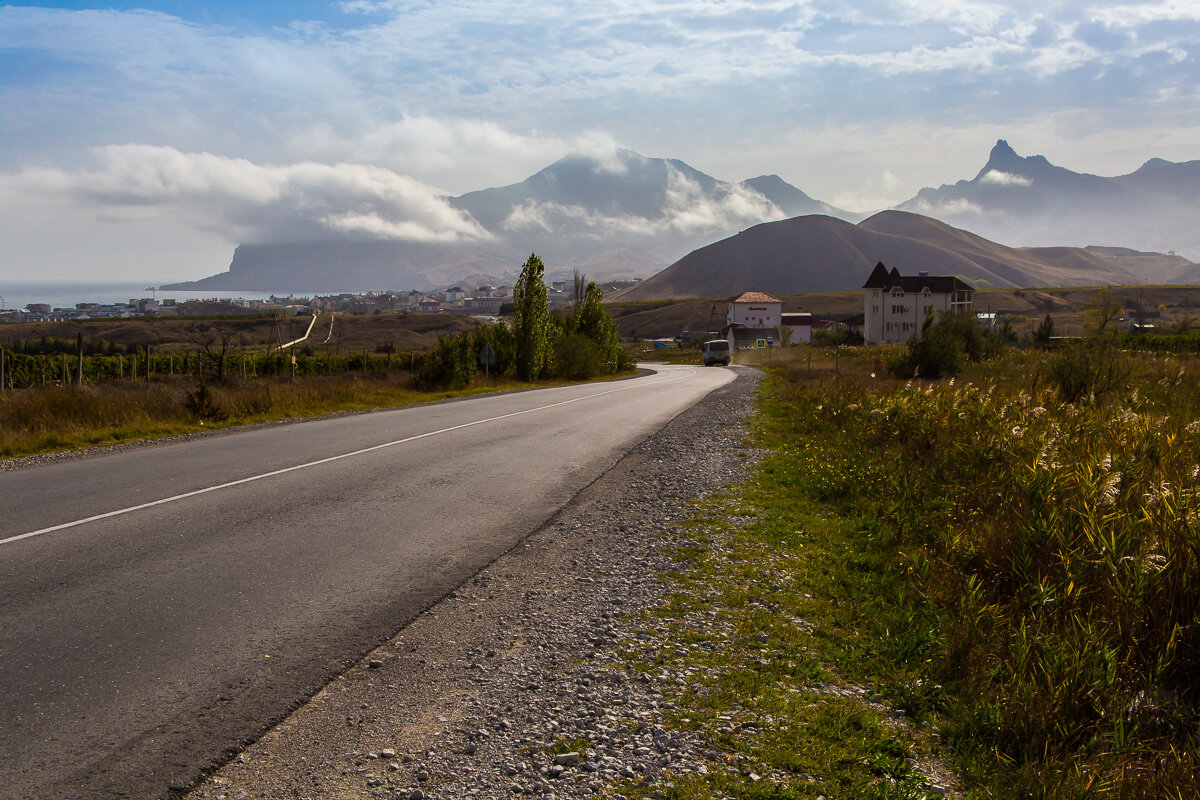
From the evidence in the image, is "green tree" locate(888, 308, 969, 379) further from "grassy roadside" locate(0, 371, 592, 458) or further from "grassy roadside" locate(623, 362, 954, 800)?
"grassy roadside" locate(623, 362, 954, 800)

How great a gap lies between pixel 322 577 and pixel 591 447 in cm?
879

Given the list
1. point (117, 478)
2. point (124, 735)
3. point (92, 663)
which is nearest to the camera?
point (124, 735)

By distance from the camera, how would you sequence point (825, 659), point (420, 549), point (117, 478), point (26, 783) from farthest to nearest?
point (117, 478) → point (420, 549) → point (825, 659) → point (26, 783)

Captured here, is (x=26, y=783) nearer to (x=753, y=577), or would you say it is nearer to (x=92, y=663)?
(x=92, y=663)

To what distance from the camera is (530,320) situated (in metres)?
44.7

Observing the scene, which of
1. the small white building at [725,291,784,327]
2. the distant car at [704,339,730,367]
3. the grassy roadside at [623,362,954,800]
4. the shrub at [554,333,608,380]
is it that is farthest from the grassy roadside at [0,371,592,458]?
the small white building at [725,291,784,327]

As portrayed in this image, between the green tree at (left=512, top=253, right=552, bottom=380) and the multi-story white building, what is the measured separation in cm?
7264

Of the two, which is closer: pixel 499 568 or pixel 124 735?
pixel 124 735

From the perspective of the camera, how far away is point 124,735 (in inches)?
151

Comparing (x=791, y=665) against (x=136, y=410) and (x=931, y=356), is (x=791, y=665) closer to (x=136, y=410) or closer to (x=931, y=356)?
(x=136, y=410)

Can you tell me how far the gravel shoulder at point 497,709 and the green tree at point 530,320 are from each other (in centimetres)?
3794

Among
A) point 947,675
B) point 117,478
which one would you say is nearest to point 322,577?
point 947,675

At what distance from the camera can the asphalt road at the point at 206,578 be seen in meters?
3.87

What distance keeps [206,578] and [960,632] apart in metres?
5.52
